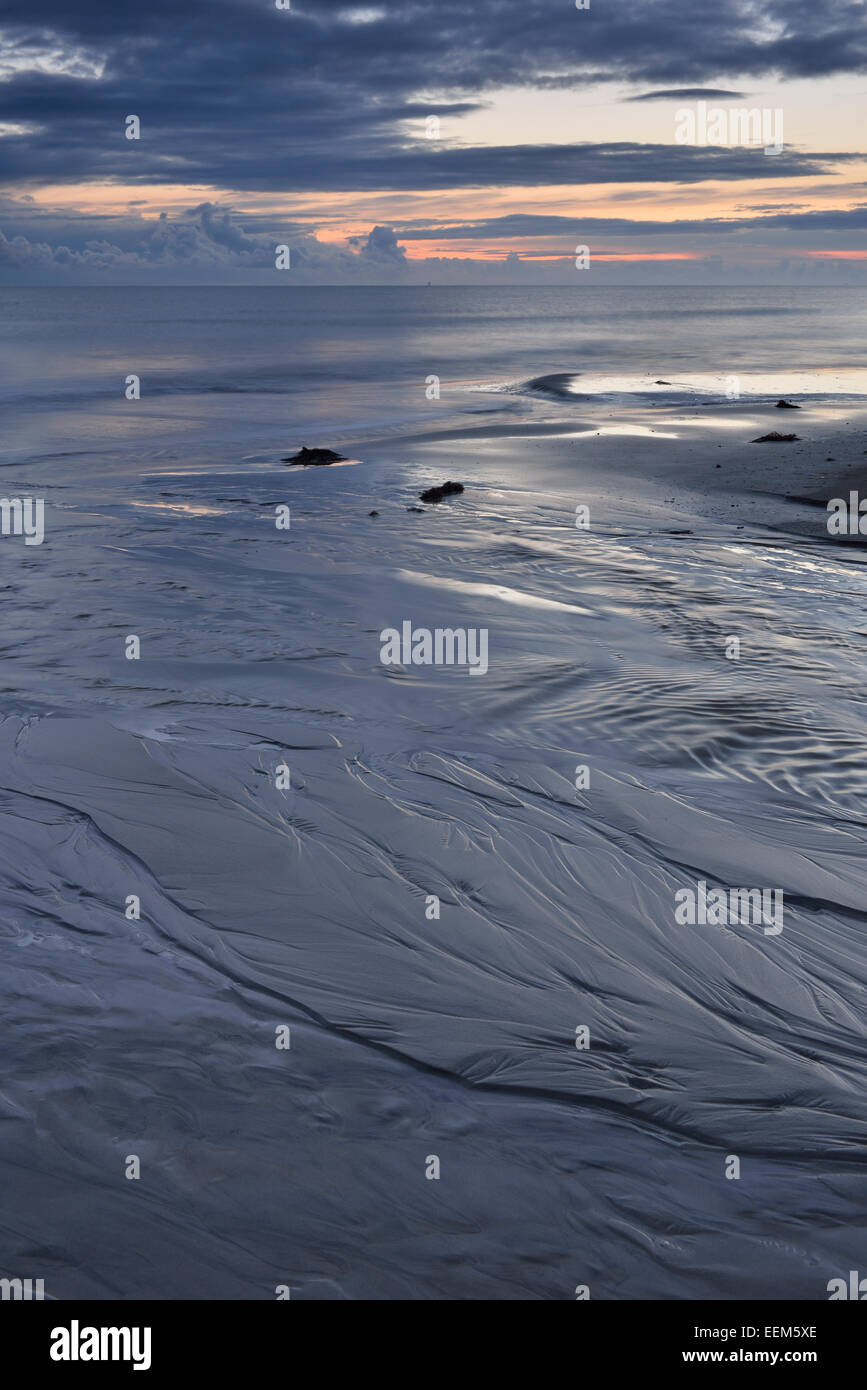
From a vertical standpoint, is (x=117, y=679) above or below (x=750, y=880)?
above

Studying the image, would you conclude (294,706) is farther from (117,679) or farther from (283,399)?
(283,399)

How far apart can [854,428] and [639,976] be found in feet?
68.0

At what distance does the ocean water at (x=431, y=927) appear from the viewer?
3.62 meters

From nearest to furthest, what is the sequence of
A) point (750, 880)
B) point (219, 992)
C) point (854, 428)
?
point (219, 992) < point (750, 880) < point (854, 428)

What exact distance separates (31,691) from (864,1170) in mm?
6795

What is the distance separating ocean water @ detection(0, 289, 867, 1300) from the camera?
3.62 m

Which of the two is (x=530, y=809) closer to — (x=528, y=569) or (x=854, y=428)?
(x=528, y=569)

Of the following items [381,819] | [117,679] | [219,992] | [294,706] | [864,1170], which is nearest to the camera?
[864,1170]

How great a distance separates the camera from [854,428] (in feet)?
73.9

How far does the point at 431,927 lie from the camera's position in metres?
5.35
